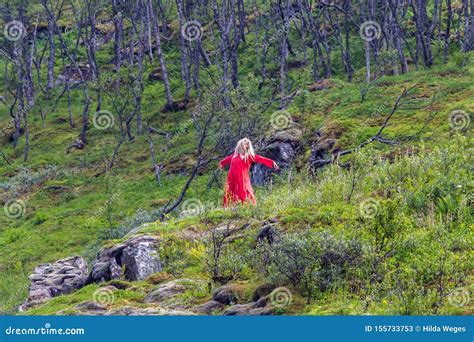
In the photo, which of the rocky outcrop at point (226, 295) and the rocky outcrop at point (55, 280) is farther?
the rocky outcrop at point (55, 280)

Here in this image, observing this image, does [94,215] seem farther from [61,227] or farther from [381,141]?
[381,141]

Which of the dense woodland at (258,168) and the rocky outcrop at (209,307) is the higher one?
the dense woodland at (258,168)

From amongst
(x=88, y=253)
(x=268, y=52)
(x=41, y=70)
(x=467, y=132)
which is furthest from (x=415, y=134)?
(x=41, y=70)

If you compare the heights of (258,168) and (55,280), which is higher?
(258,168)

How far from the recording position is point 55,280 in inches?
695

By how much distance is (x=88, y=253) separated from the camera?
22594mm

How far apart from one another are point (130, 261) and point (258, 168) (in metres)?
11.2

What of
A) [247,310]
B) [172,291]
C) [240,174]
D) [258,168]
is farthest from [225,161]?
[258,168]

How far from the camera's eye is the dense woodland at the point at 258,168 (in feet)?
39.1

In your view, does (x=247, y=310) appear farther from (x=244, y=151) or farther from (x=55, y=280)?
(x=55, y=280)

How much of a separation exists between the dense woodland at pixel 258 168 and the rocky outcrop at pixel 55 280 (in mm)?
858

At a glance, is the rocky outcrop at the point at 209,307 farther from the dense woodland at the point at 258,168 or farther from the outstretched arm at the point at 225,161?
the outstretched arm at the point at 225,161

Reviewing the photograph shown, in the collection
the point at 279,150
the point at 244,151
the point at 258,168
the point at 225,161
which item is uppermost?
the point at 244,151

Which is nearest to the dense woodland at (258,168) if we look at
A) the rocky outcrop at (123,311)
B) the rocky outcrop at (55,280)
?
the rocky outcrop at (123,311)
